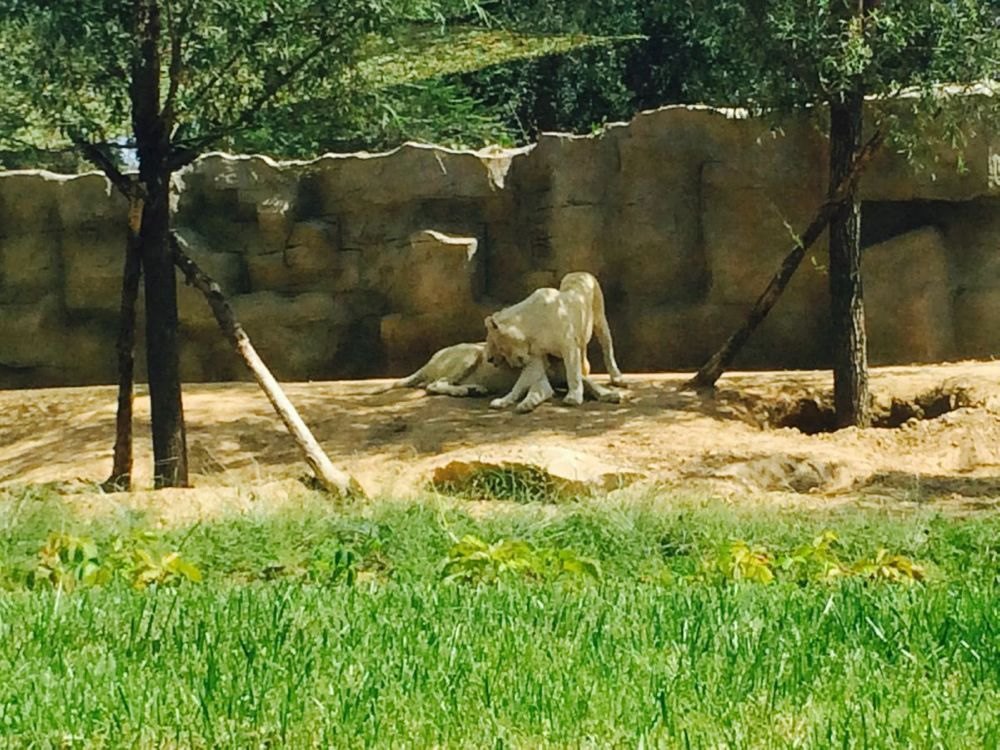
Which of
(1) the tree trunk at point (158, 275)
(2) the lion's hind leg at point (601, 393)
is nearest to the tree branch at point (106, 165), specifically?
(1) the tree trunk at point (158, 275)

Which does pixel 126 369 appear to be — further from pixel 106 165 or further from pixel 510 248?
pixel 510 248

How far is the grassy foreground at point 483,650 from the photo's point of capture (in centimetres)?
325

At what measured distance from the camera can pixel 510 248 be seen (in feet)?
53.3

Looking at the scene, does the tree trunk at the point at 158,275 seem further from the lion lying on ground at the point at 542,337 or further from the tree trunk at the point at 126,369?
the lion lying on ground at the point at 542,337

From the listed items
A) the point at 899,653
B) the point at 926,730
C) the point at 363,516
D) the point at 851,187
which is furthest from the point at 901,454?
the point at 926,730

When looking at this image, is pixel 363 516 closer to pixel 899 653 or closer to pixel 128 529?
pixel 128 529

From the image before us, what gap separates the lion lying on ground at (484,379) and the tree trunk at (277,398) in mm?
3510

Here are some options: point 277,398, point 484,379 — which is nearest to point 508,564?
point 277,398

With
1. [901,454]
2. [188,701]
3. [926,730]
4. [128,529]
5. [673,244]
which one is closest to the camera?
[926,730]

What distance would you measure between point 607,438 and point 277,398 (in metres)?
3.25

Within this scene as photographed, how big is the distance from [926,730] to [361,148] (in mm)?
19565

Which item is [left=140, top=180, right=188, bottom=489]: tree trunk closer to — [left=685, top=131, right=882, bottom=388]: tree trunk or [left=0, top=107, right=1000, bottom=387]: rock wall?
[left=685, top=131, right=882, bottom=388]: tree trunk

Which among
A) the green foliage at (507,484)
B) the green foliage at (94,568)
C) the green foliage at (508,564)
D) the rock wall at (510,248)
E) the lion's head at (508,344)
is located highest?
the rock wall at (510,248)

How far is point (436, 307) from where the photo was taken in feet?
51.8
